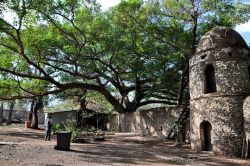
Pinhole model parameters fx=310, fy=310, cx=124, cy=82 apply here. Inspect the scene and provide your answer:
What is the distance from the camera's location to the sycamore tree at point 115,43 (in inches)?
862

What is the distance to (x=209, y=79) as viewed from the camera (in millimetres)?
19266

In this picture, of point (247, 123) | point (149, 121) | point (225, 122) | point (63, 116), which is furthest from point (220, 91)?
point (63, 116)

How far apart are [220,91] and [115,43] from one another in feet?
31.7

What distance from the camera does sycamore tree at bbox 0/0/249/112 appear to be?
21.9 metres

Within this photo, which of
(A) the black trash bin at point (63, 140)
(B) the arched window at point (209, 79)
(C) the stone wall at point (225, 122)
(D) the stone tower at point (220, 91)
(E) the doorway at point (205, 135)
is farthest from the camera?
(B) the arched window at point (209, 79)

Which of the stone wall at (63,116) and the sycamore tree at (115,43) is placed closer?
the sycamore tree at (115,43)

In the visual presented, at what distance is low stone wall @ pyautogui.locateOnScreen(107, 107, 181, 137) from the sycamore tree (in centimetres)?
211

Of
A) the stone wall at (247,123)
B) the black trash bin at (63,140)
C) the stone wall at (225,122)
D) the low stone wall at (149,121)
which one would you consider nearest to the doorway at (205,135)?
the stone wall at (225,122)

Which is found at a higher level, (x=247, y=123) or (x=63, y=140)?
(x=247, y=123)

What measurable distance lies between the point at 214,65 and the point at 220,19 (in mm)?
7815

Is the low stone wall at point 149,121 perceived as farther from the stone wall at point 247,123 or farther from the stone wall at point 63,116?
the stone wall at point 247,123

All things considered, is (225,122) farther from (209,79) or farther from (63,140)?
(63,140)

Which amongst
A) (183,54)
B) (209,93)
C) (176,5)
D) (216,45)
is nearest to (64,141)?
(209,93)

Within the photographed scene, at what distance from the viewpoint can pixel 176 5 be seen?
24188 millimetres
